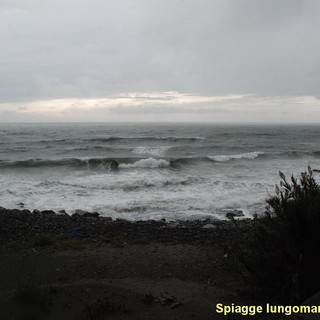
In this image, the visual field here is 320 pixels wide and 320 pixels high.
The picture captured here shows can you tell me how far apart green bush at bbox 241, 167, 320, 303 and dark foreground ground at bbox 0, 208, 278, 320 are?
63cm

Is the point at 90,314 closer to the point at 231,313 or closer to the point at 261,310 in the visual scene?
the point at 231,313

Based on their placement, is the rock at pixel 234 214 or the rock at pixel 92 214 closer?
the rock at pixel 92 214

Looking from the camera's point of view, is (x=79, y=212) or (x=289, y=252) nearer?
(x=289, y=252)

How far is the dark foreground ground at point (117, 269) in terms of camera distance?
418 centimetres

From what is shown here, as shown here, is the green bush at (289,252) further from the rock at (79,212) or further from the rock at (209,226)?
the rock at (79,212)

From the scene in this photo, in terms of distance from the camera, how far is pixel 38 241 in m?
6.87

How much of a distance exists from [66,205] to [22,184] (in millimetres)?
5158

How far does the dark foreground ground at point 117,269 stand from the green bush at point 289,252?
625 millimetres

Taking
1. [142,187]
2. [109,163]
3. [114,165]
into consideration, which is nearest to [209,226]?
[142,187]

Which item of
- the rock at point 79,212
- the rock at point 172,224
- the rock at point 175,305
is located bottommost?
the rock at point 172,224

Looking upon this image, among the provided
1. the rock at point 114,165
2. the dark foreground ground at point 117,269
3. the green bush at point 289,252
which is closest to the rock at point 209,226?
the dark foreground ground at point 117,269

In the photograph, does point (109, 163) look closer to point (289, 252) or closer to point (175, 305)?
point (175, 305)

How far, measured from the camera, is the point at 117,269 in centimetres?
563

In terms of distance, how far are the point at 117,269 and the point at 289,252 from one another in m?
3.33
